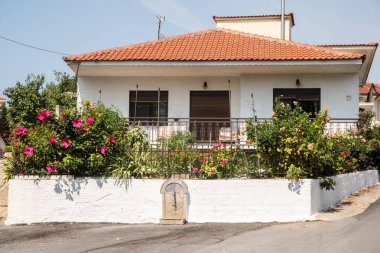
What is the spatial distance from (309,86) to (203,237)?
957 centimetres

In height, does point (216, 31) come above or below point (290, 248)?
above

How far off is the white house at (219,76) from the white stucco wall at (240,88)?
3 centimetres

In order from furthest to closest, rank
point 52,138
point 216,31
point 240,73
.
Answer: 1. point 216,31
2. point 240,73
3. point 52,138

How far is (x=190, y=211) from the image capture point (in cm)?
1077

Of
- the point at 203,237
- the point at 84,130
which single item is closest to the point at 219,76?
the point at 84,130

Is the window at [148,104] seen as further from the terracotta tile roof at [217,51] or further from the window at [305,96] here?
the window at [305,96]

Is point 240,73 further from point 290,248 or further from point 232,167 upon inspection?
point 290,248

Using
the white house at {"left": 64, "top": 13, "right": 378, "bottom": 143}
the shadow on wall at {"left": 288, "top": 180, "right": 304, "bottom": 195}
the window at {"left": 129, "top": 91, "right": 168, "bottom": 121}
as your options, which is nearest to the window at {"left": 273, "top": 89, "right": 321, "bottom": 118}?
the white house at {"left": 64, "top": 13, "right": 378, "bottom": 143}

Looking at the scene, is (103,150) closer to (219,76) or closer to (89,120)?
(89,120)

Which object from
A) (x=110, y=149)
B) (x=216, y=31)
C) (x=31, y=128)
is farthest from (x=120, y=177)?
(x=216, y=31)

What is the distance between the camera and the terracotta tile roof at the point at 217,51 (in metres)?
15.8

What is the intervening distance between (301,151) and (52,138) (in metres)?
5.51

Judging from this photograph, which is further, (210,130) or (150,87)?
(150,87)

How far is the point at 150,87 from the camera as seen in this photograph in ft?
58.5
